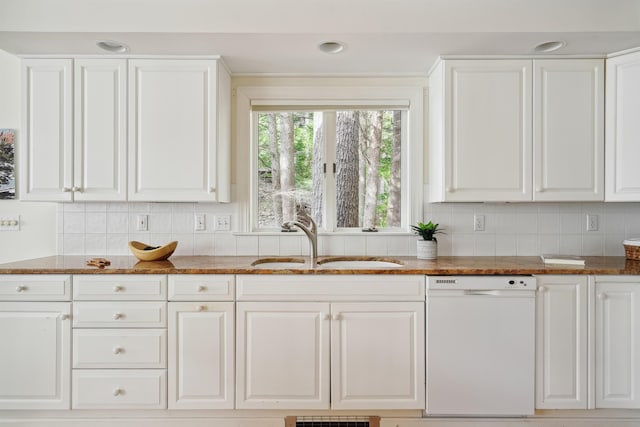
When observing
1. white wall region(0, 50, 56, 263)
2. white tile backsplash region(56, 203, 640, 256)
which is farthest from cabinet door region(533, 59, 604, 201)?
white wall region(0, 50, 56, 263)

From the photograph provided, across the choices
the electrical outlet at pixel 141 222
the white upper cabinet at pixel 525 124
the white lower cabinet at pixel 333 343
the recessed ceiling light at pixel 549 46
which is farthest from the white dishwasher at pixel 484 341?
the electrical outlet at pixel 141 222

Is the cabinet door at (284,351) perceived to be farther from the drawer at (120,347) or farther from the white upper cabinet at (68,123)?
the white upper cabinet at (68,123)

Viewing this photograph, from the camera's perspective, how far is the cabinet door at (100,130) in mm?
2100

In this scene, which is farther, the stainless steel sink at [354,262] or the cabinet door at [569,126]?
the stainless steel sink at [354,262]

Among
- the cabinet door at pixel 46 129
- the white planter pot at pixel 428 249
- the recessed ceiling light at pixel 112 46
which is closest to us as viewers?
the recessed ceiling light at pixel 112 46

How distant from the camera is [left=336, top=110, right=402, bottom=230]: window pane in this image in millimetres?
2537

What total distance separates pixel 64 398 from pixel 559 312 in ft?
9.20

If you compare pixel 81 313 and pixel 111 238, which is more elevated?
pixel 111 238

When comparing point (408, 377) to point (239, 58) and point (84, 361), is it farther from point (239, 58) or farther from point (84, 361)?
point (239, 58)

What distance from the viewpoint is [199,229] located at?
2.45 meters

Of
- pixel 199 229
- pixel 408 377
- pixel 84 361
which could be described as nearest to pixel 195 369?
pixel 84 361

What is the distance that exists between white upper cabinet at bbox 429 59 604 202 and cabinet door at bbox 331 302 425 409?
0.97 metres

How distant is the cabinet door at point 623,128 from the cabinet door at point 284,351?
1957 mm

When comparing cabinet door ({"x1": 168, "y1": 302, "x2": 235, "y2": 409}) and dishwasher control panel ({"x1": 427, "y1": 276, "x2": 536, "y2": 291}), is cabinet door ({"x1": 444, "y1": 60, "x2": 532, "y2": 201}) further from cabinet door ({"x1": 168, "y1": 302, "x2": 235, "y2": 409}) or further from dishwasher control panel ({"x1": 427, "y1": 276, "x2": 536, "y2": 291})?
cabinet door ({"x1": 168, "y1": 302, "x2": 235, "y2": 409})
